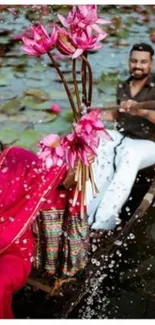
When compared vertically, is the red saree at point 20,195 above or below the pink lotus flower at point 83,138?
below

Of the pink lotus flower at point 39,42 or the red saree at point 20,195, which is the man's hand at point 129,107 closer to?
the red saree at point 20,195

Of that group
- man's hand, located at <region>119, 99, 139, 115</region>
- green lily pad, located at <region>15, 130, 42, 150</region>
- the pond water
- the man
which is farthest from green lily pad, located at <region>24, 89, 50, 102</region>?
man's hand, located at <region>119, 99, 139, 115</region>

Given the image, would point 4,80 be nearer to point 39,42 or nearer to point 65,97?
point 65,97

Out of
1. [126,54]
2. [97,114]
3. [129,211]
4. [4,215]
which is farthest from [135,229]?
[126,54]

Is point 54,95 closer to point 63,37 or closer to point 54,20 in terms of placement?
point 54,20

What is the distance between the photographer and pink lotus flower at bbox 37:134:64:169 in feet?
6.95

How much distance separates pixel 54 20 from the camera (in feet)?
20.6

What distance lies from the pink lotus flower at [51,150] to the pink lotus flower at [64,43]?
30 centimetres

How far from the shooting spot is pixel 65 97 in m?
4.96

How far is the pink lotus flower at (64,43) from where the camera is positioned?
7.13 feet

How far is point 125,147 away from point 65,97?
1.69 m

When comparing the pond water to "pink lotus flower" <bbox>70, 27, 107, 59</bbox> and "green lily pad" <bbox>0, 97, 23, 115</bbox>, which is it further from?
"pink lotus flower" <bbox>70, 27, 107, 59</bbox>

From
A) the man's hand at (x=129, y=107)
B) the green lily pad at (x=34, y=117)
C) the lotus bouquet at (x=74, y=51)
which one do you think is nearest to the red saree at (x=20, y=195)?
the lotus bouquet at (x=74, y=51)

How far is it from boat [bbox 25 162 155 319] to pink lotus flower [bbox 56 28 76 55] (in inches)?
39.0
